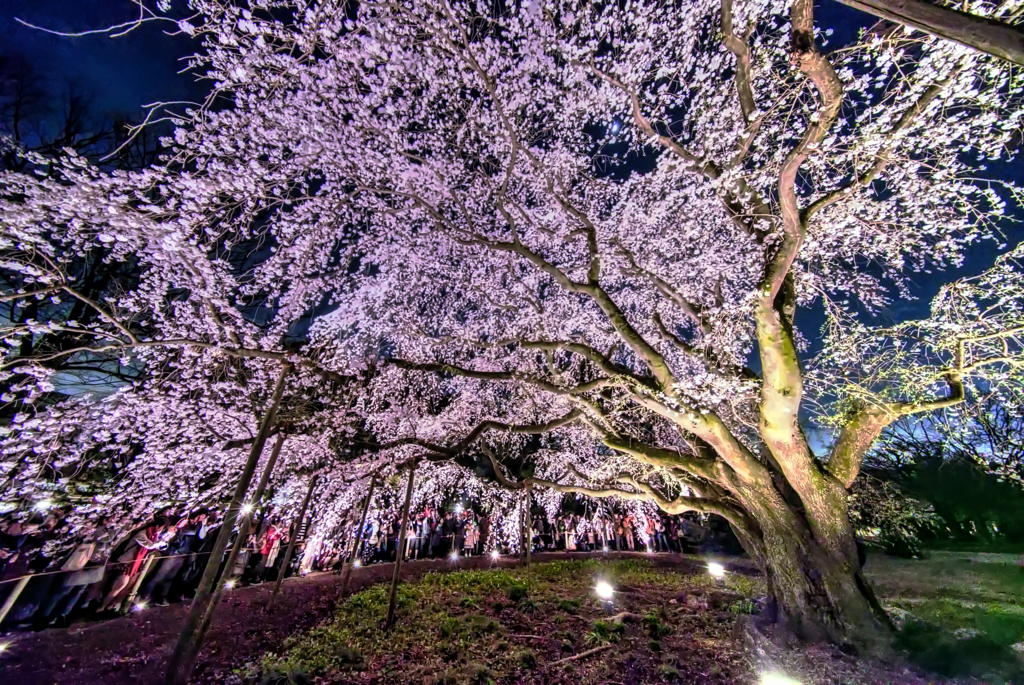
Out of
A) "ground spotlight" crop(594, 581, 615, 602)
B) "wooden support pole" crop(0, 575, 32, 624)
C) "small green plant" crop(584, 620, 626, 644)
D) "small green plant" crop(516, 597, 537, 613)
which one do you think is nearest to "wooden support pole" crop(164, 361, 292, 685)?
"wooden support pole" crop(0, 575, 32, 624)

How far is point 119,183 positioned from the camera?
500 cm

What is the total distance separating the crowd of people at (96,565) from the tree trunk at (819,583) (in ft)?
26.3

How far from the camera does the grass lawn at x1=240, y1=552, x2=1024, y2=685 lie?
474 centimetres

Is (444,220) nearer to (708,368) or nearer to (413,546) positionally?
(708,368)

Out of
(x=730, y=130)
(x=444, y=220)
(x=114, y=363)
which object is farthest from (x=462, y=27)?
(x=114, y=363)

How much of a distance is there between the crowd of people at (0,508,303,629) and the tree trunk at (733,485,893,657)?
8.03 m

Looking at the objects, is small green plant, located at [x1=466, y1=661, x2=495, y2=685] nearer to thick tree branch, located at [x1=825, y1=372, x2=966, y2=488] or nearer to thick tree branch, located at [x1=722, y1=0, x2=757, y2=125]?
thick tree branch, located at [x1=825, y1=372, x2=966, y2=488]

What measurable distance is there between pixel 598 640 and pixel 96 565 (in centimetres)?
800

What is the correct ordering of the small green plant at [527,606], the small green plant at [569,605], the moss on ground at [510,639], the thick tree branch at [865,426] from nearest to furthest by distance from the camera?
the moss on ground at [510,639] → the thick tree branch at [865,426] → the small green plant at [527,606] → the small green plant at [569,605]

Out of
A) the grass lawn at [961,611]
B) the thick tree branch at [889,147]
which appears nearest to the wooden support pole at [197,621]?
the thick tree branch at [889,147]

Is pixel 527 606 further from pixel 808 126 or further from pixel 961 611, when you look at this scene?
pixel 808 126

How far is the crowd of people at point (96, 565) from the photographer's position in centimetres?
539

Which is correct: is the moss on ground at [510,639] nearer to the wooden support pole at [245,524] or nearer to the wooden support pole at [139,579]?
the wooden support pole at [245,524]

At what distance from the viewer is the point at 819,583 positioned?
5.84m
